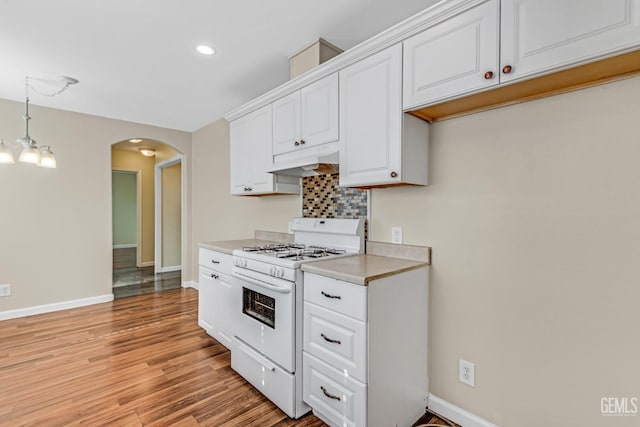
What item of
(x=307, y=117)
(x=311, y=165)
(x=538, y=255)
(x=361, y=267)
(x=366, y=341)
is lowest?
(x=366, y=341)

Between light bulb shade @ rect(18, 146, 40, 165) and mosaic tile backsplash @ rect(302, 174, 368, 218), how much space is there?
2.68m

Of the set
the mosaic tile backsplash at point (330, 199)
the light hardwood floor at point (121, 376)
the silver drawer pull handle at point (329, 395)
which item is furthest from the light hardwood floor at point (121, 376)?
the mosaic tile backsplash at point (330, 199)

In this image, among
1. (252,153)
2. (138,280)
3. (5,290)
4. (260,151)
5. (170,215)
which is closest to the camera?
(260,151)

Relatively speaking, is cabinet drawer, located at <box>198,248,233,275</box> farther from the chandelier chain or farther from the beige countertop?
the chandelier chain

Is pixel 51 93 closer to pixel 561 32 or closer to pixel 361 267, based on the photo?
pixel 361 267

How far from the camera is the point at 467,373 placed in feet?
5.93

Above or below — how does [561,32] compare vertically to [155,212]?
above

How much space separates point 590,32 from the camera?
3.80ft

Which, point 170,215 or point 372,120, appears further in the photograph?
point 170,215

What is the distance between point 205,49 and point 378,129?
1.53 m

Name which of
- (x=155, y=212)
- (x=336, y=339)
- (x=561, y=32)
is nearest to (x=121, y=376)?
(x=336, y=339)

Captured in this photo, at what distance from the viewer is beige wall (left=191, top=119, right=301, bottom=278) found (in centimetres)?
332

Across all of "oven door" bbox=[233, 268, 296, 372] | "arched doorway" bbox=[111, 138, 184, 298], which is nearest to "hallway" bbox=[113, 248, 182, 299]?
"arched doorway" bbox=[111, 138, 184, 298]

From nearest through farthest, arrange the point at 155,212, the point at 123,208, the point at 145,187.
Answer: the point at 155,212, the point at 145,187, the point at 123,208
